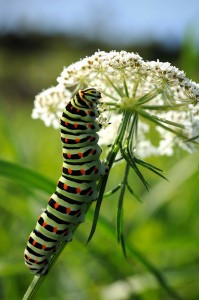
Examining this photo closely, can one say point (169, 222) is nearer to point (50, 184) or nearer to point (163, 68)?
point (50, 184)

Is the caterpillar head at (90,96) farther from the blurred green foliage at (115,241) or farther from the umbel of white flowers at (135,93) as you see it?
the blurred green foliage at (115,241)

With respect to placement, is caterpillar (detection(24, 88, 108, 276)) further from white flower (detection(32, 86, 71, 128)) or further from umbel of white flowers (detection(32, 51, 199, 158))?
white flower (detection(32, 86, 71, 128))

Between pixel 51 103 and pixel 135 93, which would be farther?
pixel 51 103

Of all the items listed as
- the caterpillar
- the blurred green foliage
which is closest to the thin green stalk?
the caterpillar

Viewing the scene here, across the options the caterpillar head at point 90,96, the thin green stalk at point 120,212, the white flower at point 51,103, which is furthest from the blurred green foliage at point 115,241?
the caterpillar head at point 90,96

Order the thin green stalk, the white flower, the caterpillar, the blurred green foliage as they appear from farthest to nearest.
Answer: the blurred green foliage, the white flower, the thin green stalk, the caterpillar

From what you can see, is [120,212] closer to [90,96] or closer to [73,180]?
[73,180]

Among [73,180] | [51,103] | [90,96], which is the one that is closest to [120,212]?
[73,180]
